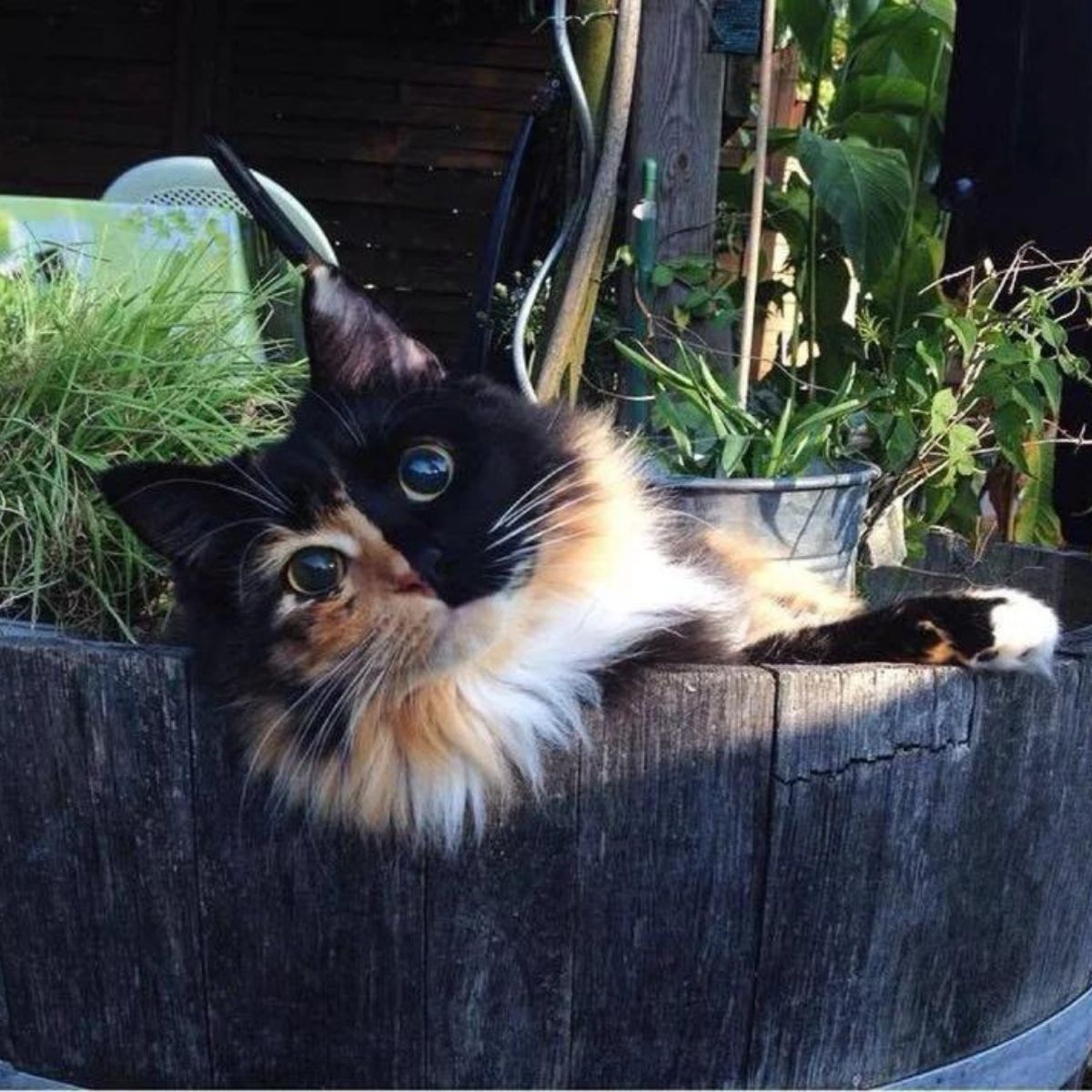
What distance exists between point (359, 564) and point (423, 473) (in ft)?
0.42

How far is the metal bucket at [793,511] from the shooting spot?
77.7 inches

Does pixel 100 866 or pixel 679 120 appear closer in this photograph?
pixel 100 866

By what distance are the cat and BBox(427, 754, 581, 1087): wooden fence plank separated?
0.13ft

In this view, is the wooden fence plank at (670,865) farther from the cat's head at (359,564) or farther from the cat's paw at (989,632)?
the cat's paw at (989,632)

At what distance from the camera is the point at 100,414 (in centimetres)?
170

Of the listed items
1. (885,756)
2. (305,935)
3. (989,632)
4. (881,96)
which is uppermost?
(881,96)

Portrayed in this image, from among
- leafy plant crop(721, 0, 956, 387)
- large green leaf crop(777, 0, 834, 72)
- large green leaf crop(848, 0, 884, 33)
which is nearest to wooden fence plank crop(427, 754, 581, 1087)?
leafy plant crop(721, 0, 956, 387)

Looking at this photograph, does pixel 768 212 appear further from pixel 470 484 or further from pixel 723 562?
pixel 470 484

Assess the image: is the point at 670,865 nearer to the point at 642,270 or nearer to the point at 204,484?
the point at 204,484

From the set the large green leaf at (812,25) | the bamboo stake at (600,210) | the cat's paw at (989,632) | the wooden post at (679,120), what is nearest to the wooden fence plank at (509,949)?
the cat's paw at (989,632)

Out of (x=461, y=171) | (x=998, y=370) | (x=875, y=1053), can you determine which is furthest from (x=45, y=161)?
(x=875, y=1053)

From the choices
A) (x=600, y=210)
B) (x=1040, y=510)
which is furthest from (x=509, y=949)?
(x=1040, y=510)

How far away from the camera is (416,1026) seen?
1.34 meters

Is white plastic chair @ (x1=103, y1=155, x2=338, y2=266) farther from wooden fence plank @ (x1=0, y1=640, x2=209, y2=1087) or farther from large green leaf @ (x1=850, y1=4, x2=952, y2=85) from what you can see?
wooden fence plank @ (x1=0, y1=640, x2=209, y2=1087)
